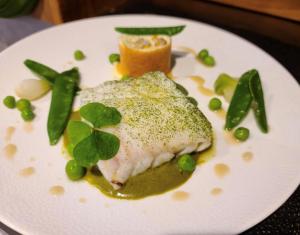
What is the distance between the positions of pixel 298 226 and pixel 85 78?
7.18ft

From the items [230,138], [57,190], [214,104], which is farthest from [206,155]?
[57,190]

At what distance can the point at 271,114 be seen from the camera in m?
3.03

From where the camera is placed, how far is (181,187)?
100 inches

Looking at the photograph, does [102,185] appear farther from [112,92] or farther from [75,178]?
[112,92]

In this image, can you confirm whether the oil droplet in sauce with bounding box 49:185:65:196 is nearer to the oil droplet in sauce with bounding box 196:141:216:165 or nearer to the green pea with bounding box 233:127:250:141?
the oil droplet in sauce with bounding box 196:141:216:165

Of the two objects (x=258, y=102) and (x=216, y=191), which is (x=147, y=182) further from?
(x=258, y=102)

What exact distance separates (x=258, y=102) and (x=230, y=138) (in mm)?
433

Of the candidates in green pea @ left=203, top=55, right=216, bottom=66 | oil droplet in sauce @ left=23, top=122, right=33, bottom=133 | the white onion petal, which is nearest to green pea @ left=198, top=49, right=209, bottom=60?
green pea @ left=203, top=55, right=216, bottom=66

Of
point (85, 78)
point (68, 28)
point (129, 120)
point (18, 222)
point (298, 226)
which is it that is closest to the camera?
point (18, 222)

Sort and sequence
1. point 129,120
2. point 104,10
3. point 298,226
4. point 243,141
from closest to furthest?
point 298,226 < point 129,120 < point 243,141 < point 104,10

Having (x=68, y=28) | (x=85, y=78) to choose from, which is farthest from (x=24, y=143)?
(x=68, y=28)

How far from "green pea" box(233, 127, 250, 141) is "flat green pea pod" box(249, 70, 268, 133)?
15 cm

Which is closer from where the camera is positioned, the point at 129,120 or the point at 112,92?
the point at 129,120

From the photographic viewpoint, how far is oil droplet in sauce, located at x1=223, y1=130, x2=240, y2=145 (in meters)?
2.86
